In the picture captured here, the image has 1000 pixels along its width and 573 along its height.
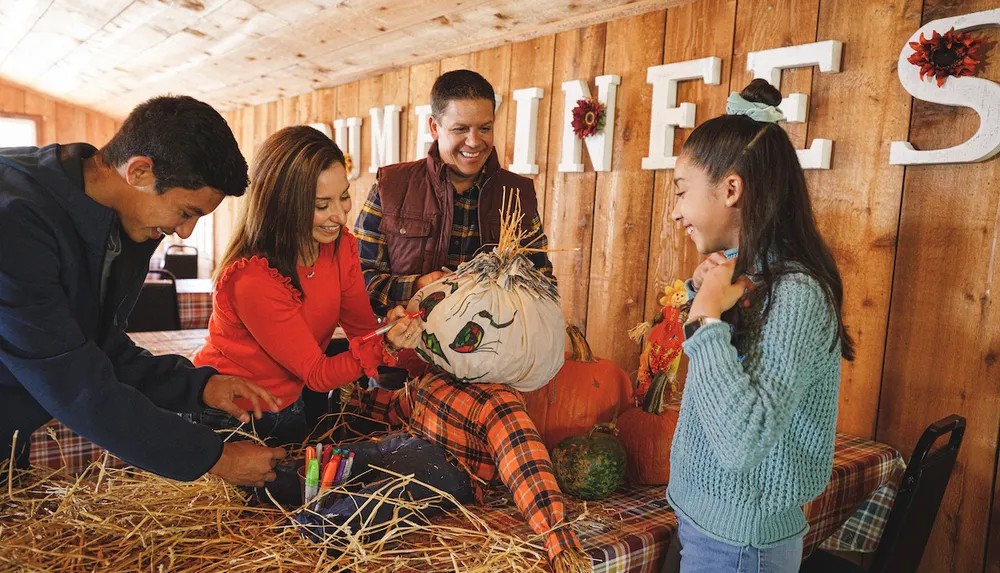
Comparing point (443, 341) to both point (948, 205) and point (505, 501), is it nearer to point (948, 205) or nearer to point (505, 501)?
point (505, 501)

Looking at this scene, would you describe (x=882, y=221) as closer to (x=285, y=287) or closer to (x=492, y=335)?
(x=492, y=335)

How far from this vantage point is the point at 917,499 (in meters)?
1.63

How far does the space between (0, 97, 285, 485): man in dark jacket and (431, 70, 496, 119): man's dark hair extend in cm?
93

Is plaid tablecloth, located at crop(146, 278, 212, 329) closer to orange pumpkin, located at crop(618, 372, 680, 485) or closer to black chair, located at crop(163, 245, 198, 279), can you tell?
black chair, located at crop(163, 245, 198, 279)

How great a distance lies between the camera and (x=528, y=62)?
3129mm

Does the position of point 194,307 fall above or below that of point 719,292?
below

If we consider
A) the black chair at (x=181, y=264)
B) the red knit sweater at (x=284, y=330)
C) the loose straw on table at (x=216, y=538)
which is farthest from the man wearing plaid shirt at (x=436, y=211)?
the black chair at (x=181, y=264)

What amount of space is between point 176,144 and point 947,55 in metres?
1.93

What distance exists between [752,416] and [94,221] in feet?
3.79

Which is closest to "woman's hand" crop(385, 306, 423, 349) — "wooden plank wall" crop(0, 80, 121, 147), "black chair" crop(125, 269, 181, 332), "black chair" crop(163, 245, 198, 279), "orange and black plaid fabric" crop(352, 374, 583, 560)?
"orange and black plaid fabric" crop(352, 374, 583, 560)

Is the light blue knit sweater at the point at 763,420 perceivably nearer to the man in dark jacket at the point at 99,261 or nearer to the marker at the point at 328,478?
the marker at the point at 328,478

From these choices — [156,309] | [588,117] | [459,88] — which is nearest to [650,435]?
[459,88]

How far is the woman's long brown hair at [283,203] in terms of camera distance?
5.09 ft

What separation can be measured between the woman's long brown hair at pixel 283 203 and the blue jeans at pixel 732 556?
1.04 m
